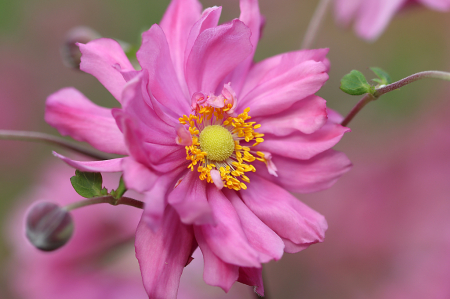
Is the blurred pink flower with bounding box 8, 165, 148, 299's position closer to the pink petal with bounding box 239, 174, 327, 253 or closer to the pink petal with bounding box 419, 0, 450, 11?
the pink petal with bounding box 239, 174, 327, 253

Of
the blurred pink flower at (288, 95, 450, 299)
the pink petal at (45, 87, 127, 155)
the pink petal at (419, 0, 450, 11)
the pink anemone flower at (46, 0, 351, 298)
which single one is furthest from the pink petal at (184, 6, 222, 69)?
the blurred pink flower at (288, 95, 450, 299)

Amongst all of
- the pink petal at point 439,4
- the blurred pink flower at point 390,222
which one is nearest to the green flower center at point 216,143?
the pink petal at point 439,4

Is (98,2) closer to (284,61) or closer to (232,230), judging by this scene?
(284,61)

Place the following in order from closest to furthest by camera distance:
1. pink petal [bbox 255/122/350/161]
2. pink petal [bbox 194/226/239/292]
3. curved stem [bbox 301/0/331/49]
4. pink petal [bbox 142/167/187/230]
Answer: pink petal [bbox 142/167/187/230] < pink petal [bbox 194/226/239/292] < pink petal [bbox 255/122/350/161] < curved stem [bbox 301/0/331/49]

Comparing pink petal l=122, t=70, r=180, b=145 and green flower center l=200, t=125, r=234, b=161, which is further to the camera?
green flower center l=200, t=125, r=234, b=161

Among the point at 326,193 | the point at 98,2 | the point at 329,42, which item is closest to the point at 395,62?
the point at 329,42

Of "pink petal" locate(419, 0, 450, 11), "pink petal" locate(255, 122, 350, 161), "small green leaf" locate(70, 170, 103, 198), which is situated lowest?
"small green leaf" locate(70, 170, 103, 198)

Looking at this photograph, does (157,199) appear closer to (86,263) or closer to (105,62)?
(105,62)
